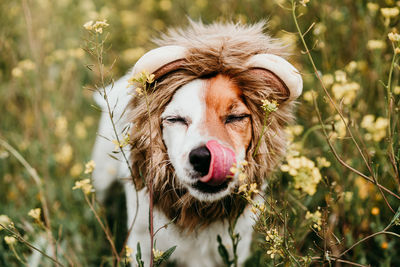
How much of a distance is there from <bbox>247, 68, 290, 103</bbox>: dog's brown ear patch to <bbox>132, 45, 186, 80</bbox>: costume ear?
34 centimetres

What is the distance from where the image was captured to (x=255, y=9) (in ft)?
12.6

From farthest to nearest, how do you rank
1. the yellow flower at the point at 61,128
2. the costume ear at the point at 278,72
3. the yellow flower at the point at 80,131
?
the yellow flower at the point at 80,131 → the yellow flower at the point at 61,128 → the costume ear at the point at 278,72

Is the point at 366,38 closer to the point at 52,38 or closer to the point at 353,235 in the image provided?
the point at 353,235

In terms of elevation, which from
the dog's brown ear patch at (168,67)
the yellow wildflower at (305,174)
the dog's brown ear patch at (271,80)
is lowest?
the yellow wildflower at (305,174)

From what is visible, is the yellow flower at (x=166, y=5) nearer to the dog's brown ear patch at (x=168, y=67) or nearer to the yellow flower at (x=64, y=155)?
the yellow flower at (x=64, y=155)

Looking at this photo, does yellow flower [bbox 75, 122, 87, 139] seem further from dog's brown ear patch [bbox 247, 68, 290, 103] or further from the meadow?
dog's brown ear patch [bbox 247, 68, 290, 103]

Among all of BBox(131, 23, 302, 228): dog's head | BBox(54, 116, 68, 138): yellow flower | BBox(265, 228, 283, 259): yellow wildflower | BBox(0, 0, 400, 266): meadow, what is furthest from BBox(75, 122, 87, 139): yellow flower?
BBox(265, 228, 283, 259): yellow wildflower

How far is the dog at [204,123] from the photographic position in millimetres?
1609

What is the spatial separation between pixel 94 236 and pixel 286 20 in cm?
278

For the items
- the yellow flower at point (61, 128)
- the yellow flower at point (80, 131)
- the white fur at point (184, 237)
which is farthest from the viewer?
the yellow flower at point (80, 131)

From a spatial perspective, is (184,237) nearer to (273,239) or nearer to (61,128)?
(273,239)

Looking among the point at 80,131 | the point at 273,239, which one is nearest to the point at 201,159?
the point at 273,239

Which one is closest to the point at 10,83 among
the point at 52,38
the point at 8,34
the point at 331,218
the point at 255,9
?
the point at 8,34

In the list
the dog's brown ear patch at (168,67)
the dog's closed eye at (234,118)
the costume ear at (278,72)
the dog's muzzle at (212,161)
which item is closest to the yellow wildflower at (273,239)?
the dog's muzzle at (212,161)
